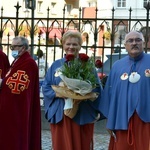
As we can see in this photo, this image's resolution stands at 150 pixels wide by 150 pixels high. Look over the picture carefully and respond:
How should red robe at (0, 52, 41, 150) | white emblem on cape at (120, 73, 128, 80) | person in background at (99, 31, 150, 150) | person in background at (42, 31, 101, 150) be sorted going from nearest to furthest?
1. person in background at (99, 31, 150, 150)
2. white emblem on cape at (120, 73, 128, 80)
3. person in background at (42, 31, 101, 150)
4. red robe at (0, 52, 41, 150)

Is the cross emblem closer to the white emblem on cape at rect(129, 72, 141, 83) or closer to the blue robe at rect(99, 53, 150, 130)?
the blue robe at rect(99, 53, 150, 130)

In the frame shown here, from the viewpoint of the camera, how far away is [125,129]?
451 cm

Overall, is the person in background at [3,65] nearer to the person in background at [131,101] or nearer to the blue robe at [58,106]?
the blue robe at [58,106]

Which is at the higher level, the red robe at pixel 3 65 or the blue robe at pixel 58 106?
the red robe at pixel 3 65

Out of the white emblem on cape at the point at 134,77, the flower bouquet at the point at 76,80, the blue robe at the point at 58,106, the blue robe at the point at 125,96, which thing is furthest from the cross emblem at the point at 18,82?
the white emblem on cape at the point at 134,77

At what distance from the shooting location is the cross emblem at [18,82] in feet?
16.2

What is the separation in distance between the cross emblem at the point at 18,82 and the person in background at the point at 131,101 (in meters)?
1.05

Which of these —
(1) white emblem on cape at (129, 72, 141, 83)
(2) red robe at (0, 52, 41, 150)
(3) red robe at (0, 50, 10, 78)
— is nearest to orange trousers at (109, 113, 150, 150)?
(1) white emblem on cape at (129, 72, 141, 83)

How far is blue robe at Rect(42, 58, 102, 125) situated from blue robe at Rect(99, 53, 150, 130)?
0.57ft

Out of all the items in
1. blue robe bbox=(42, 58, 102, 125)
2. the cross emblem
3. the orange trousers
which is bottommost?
the orange trousers

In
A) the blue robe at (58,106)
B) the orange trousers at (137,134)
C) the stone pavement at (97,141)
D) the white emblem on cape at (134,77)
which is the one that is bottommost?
the stone pavement at (97,141)

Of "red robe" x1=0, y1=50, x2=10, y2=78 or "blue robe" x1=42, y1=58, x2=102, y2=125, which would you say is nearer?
"blue robe" x1=42, y1=58, x2=102, y2=125

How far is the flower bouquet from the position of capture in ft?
15.2

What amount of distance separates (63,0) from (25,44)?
110ft
